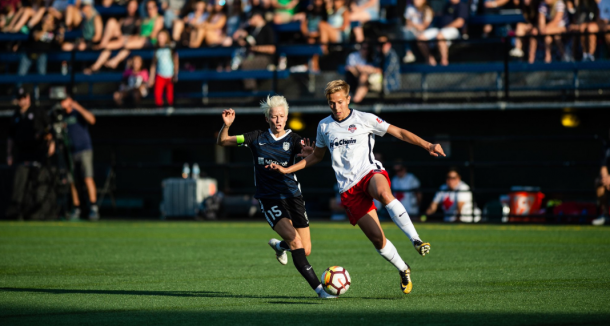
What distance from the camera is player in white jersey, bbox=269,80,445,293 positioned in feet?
22.7

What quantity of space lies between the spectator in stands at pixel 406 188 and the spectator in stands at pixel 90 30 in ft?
29.0

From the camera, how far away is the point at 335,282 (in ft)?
21.9

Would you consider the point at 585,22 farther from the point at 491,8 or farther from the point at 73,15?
the point at 73,15

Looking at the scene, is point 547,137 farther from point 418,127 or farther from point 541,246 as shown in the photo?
point 541,246

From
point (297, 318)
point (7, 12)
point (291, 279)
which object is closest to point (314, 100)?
point (291, 279)

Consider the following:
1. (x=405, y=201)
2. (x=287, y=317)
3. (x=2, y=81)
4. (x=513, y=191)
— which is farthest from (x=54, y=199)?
(x=287, y=317)

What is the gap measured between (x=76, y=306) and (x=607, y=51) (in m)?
11.8

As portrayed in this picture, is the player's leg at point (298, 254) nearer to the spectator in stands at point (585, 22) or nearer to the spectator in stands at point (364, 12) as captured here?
the spectator in stands at point (585, 22)

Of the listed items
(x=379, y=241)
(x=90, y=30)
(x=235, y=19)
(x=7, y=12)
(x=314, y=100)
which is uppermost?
(x=7, y=12)

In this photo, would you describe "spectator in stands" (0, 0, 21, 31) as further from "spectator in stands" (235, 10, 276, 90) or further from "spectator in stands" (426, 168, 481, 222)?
"spectator in stands" (426, 168, 481, 222)

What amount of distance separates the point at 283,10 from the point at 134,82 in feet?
13.0

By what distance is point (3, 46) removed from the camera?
21.5 m

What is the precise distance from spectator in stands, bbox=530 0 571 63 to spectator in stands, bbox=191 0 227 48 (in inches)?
299

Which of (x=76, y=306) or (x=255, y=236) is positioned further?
(x=255, y=236)
